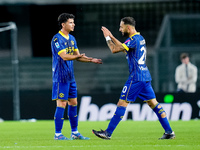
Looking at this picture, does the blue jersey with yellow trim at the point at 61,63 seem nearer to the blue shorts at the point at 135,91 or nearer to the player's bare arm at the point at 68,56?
the player's bare arm at the point at 68,56

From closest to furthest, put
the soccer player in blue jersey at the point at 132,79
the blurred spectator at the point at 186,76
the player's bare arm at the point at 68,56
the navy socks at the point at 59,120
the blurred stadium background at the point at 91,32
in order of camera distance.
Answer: the player's bare arm at the point at 68,56 < the soccer player in blue jersey at the point at 132,79 < the navy socks at the point at 59,120 < the blurred spectator at the point at 186,76 < the blurred stadium background at the point at 91,32

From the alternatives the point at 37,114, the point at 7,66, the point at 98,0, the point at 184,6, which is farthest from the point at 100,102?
the point at 184,6

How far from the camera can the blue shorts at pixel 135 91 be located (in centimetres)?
909

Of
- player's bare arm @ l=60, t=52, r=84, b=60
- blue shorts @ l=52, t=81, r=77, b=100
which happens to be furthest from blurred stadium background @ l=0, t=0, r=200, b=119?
player's bare arm @ l=60, t=52, r=84, b=60

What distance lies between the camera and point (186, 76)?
16781 millimetres

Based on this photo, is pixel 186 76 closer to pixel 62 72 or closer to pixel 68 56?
pixel 62 72

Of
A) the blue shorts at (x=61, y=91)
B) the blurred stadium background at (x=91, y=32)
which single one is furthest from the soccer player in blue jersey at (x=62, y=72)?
the blurred stadium background at (x=91, y=32)

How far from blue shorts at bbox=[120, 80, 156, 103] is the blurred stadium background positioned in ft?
29.3

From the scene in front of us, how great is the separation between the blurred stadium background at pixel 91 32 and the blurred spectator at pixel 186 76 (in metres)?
1.34

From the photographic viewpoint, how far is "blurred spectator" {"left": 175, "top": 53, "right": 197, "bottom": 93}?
16.7 m

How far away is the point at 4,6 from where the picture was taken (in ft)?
83.5

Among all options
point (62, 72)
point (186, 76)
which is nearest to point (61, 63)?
point (62, 72)

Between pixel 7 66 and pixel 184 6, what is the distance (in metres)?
8.92

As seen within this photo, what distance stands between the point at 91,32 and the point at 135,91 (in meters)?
15.4
